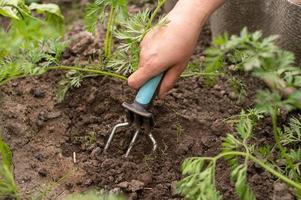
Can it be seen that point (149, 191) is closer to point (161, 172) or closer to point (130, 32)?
point (161, 172)

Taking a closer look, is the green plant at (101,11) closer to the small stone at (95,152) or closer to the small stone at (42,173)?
the small stone at (95,152)

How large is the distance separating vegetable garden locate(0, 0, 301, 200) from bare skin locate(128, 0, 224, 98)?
10 centimetres

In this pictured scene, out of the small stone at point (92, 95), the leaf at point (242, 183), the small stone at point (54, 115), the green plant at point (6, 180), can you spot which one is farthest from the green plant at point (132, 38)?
the leaf at point (242, 183)

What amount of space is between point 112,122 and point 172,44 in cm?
47

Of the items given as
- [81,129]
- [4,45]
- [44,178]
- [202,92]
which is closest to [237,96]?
[202,92]

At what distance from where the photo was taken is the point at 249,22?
225 cm

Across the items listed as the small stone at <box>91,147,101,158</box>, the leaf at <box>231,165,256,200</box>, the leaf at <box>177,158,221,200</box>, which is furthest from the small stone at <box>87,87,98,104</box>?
the leaf at <box>231,165,256,200</box>

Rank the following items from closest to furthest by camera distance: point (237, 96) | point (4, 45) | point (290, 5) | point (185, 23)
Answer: point (4, 45) < point (185, 23) < point (290, 5) < point (237, 96)

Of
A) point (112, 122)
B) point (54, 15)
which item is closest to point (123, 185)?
point (112, 122)

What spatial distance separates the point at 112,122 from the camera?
196 cm

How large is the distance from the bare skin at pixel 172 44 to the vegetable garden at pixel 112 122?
99 mm

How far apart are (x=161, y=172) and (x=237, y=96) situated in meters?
0.49

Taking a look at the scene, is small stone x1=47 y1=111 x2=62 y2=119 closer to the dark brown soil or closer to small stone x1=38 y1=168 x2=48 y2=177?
the dark brown soil

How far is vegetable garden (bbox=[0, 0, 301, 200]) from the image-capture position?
1.71m
